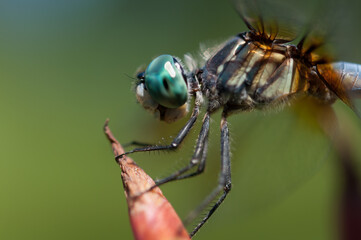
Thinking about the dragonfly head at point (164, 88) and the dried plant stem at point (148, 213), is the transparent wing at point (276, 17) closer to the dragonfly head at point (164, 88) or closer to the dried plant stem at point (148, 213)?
the dragonfly head at point (164, 88)

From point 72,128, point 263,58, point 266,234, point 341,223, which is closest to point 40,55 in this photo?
point 72,128

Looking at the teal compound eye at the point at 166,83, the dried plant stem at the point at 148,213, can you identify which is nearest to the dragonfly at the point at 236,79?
the teal compound eye at the point at 166,83

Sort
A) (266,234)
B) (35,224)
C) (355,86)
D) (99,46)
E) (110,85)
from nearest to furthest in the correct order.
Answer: (355,86)
(35,224)
(266,234)
(110,85)
(99,46)

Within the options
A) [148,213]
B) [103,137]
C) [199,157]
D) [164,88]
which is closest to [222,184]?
[199,157]

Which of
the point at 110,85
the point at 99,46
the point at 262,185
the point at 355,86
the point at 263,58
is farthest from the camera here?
the point at 99,46

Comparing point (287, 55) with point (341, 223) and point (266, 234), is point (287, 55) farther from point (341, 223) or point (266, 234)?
point (266, 234)

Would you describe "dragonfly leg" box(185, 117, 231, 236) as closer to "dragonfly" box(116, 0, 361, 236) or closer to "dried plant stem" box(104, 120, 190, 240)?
"dragonfly" box(116, 0, 361, 236)
